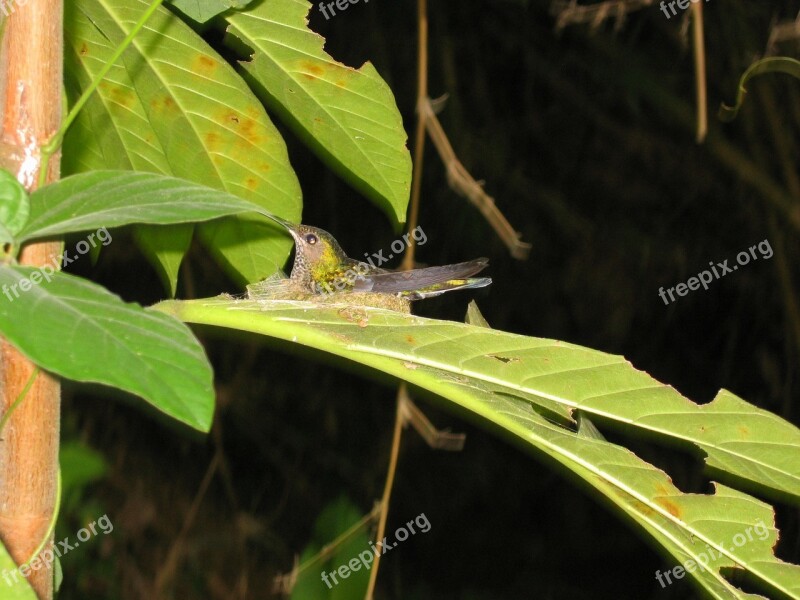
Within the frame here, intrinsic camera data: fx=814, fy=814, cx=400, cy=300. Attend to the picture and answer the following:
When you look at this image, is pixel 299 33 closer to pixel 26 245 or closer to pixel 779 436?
pixel 26 245

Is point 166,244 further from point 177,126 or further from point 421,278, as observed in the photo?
point 421,278

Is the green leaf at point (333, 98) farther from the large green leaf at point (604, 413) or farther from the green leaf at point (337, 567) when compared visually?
the green leaf at point (337, 567)

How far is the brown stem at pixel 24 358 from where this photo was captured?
0.66m

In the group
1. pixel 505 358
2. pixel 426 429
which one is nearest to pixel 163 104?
pixel 505 358

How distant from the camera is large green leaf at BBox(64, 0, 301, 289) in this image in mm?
999

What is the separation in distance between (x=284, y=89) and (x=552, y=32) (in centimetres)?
268

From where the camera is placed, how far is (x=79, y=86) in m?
1.04

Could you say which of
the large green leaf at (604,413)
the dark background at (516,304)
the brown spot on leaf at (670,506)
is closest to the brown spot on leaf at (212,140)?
the large green leaf at (604,413)

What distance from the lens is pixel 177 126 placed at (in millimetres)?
1040

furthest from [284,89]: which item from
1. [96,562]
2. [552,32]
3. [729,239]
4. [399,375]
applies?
[96,562]

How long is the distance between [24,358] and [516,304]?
325 centimetres

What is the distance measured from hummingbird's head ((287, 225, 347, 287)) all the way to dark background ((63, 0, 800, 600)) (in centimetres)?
142

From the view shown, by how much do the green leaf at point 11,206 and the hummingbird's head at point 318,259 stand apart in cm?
94

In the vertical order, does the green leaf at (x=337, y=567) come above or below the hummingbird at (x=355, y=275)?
below
